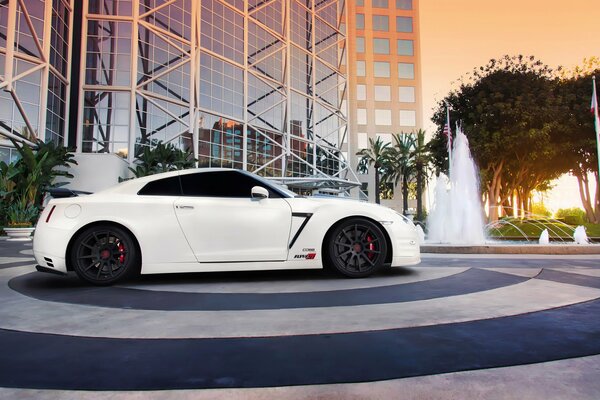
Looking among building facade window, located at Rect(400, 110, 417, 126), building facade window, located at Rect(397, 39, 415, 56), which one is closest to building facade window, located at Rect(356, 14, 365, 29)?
building facade window, located at Rect(397, 39, 415, 56)

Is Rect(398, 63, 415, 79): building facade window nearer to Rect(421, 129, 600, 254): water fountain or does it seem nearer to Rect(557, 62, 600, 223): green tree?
Rect(557, 62, 600, 223): green tree

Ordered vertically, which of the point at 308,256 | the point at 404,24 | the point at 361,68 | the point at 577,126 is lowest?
the point at 308,256

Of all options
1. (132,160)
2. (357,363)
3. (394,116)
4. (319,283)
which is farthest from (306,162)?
(357,363)

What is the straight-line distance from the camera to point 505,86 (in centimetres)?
2714

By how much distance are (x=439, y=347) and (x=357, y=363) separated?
0.57 metres

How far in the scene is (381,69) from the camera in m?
61.7

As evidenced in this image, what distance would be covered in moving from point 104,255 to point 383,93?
61059mm

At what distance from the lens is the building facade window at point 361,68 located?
61.1 m

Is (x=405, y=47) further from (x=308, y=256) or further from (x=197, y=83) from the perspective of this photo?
(x=308, y=256)

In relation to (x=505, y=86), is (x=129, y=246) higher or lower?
lower

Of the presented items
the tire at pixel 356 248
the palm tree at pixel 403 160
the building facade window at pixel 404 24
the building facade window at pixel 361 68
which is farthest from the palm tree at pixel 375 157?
the tire at pixel 356 248

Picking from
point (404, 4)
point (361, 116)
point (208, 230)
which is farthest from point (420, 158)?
point (208, 230)

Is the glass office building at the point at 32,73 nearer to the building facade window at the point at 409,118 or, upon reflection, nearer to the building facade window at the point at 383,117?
the building facade window at the point at 383,117

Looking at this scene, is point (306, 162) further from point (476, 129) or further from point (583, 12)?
point (583, 12)
